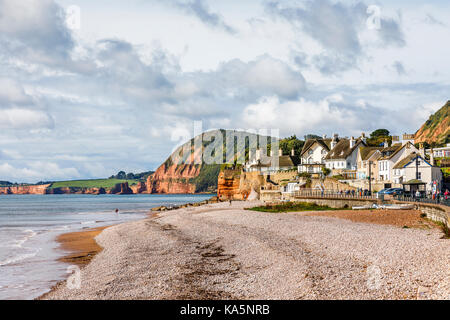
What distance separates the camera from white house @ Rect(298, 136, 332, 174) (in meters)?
92.8

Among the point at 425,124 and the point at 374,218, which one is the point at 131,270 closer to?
the point at 374,218

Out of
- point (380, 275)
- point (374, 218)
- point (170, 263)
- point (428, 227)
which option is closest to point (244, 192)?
point (374, 218)

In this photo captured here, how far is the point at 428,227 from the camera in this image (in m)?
28.8

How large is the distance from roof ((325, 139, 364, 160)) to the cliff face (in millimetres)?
71225

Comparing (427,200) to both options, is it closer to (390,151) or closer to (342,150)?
(390,151)

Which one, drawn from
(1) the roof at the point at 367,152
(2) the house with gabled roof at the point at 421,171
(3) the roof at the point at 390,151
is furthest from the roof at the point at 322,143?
(2) the house with gabled roof at the point at 421,171

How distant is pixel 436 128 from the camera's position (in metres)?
165

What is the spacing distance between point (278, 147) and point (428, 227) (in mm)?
90352

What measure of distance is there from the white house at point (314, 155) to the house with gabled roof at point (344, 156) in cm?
323

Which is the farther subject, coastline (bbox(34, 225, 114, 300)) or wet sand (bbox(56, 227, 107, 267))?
wet sand (bbox(56, 227, 107, 267))

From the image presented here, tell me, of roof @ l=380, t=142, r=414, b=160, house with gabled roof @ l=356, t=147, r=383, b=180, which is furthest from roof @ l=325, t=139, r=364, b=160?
roof @ l=380, t=142, r=414, b=160

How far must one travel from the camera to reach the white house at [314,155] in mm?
92750

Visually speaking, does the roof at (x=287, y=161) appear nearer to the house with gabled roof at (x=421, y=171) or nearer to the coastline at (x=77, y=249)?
the house with gabled roof at (x=421, y=171)

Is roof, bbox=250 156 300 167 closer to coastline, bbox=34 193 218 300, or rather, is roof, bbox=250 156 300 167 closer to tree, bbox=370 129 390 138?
tree, bbox=370 129 390 138
